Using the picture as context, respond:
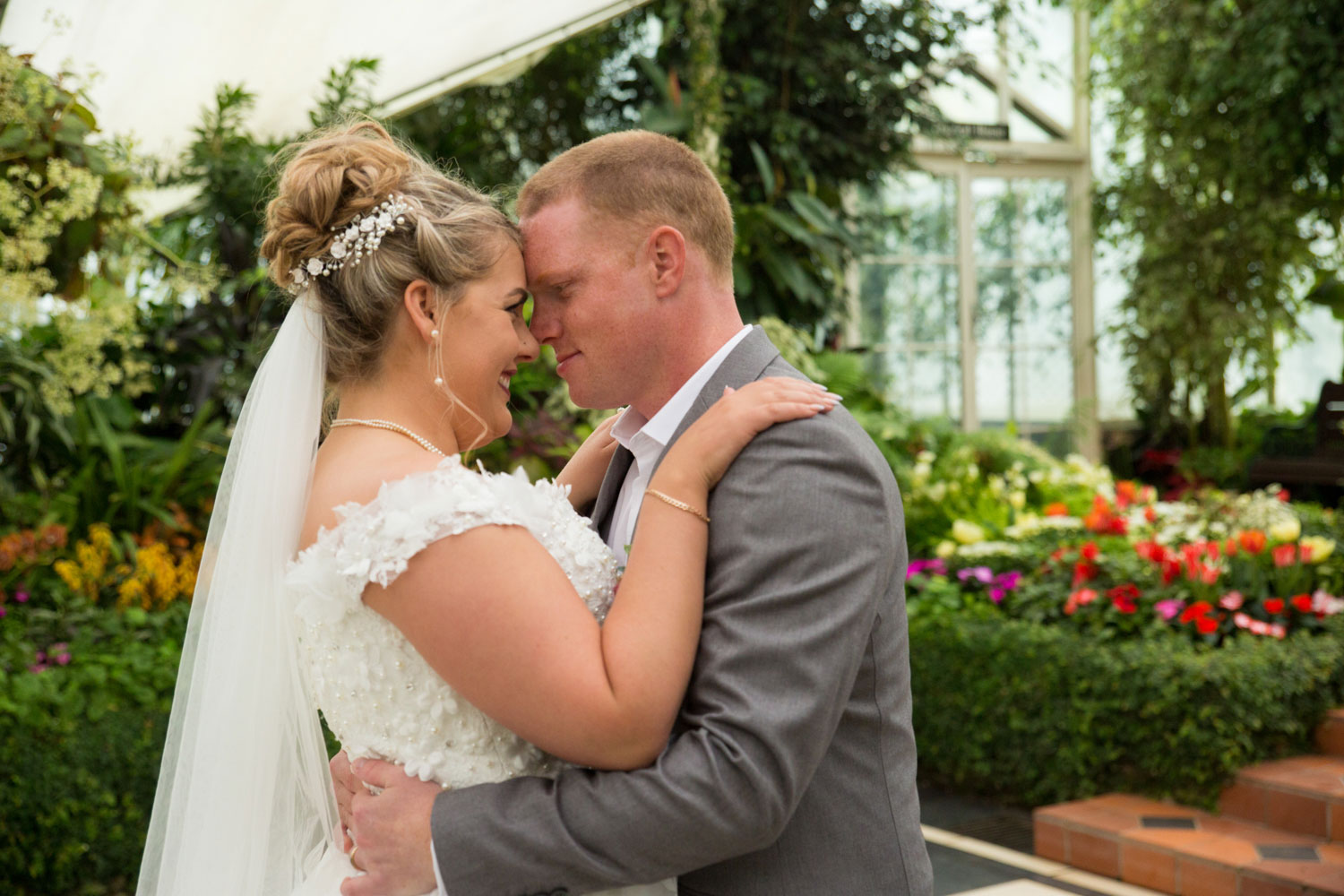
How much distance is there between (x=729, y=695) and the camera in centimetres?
133

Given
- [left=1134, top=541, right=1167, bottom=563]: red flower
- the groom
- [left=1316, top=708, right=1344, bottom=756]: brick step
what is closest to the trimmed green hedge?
[left=1316, top=708, right=1344, bottom=756]: brick step

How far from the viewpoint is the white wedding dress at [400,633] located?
55.4 inches

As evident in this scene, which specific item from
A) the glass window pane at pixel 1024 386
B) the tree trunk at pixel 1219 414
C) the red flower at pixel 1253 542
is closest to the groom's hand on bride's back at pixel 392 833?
the red flower at pixel 1253 542

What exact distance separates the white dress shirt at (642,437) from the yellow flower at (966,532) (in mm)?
4134

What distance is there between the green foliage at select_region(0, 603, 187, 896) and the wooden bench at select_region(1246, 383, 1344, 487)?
8204 millimetres

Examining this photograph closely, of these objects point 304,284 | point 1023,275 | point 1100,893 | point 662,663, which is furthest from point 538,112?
point 662,663

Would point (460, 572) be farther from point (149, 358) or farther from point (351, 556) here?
point (149, 358)

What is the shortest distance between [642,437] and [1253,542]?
3.95m

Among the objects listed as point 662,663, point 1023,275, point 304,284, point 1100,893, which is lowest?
point 1100,893

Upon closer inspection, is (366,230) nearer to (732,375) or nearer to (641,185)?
(641,185)

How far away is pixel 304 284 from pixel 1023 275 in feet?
33.7

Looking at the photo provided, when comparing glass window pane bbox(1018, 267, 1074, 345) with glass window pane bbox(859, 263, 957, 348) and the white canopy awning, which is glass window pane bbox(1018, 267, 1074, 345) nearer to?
glass window pane bbox(859, 263, 957, 348)

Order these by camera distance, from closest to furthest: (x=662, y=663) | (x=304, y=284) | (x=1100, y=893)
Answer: (x=662, y=663) → (x=304, y=284) → (x=1100, y=893)

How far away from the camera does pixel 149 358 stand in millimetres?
6215
